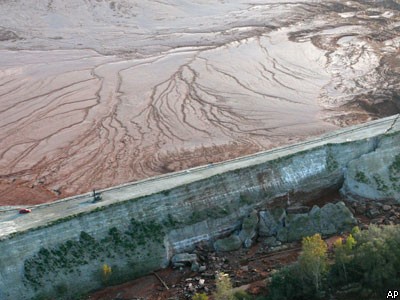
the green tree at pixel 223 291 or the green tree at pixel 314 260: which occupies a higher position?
the green tree at pixel 314 260

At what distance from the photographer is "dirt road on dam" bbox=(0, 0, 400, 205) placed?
23.7 meters

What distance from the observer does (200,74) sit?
3005 centimetres

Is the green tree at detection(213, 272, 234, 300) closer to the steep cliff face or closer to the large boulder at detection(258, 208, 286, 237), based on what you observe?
the large boulder at detection(258, 208, 286, 237)

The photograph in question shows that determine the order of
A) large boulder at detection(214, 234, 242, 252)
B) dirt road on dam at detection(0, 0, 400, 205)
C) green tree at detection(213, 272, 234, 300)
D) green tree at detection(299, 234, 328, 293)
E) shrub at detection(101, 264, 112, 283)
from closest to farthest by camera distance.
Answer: green tree at detection(213, 272, 234, 300) < green tree at detection(299, 234, 328, 293) < shrub at detection(101, 264, 112, 283) < large boulder at detection(214, 234, 242, 252) < dirt road on dam at detection(0, 0, 400, 205)

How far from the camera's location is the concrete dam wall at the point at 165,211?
16375 mm

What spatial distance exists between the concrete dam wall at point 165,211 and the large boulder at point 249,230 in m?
0.40

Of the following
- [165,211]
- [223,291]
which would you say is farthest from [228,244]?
[223,291]

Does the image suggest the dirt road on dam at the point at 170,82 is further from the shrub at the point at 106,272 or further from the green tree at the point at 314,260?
the green tree at the point at 314,260

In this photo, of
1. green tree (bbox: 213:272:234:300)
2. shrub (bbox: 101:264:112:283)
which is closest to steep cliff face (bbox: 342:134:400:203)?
green tree (bbox: 213:272:234:300)

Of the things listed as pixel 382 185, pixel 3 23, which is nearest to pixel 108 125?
pixel 382 185

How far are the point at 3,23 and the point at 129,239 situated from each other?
25389 millimetres

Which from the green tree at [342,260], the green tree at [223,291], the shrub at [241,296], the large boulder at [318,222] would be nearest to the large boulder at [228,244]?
the large boulder at [318,222]

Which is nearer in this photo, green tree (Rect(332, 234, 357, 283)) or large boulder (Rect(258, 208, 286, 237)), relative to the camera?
green tree (Rect(332, 234, 357, 283))

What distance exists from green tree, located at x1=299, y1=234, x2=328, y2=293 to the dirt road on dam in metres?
9.05
